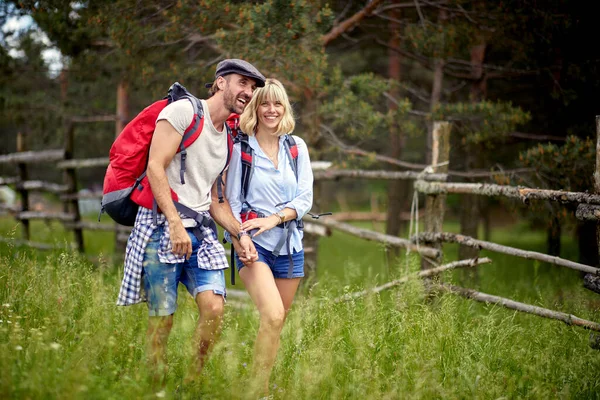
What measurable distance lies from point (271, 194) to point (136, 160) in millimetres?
833

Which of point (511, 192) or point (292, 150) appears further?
point (511, 192)

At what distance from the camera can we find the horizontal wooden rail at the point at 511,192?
425 cm

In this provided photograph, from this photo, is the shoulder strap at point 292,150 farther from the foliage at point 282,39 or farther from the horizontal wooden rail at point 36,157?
the horizontal wooden rail at point 36,157

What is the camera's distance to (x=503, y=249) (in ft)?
16.5

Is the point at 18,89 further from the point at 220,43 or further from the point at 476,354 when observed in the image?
the point at 476,354

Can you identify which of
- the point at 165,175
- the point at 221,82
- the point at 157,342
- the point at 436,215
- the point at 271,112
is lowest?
the point at 157,342

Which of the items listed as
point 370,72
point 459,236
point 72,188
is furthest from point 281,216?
point 72,188

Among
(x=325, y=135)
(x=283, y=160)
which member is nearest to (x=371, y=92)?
(x=325, y=135)

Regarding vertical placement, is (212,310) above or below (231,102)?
below

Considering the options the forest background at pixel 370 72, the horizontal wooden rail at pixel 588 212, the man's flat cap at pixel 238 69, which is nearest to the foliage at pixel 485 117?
the forest background at pixel 370 72

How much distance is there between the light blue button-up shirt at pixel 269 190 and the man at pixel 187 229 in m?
0.14

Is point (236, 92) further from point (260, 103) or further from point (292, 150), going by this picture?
point (292, 150)

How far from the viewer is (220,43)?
562 cm

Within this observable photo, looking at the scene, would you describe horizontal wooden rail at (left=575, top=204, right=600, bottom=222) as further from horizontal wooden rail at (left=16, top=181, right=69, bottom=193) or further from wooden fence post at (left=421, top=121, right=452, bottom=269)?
horizontal wooden rail at (left=16, top=181, right=69, bottom=193)
